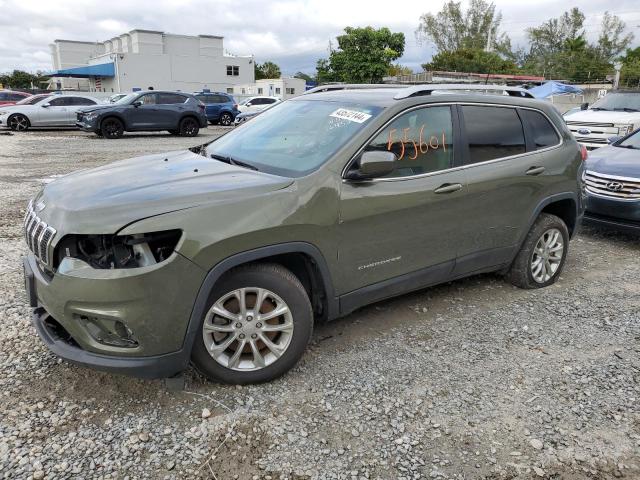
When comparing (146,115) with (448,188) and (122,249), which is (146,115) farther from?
(122,249)

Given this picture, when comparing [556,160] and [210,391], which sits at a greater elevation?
[556,160]

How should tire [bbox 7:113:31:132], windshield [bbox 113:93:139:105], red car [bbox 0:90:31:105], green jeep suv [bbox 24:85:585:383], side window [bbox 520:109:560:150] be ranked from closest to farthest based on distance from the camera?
green jeep suv [bbox 24:85:585:383] < side window [bbox 520:109:560:150] < windshield [bbox 113:93:139:105] < tire [bbox 7:113:31:132] < red car [bbox 0:90:31:105]

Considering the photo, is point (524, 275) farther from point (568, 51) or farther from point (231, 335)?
point (568, 51)

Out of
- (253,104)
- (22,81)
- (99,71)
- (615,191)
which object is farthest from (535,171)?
(22,81)

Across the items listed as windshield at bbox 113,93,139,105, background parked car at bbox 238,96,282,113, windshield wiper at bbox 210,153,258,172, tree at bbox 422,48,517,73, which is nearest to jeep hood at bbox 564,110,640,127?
windshield wiper at bbox 210,153,258,172

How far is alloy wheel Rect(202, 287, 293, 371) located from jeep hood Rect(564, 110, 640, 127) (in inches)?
427

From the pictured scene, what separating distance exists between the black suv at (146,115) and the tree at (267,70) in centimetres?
6809

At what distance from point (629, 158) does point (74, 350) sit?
6.71 meters

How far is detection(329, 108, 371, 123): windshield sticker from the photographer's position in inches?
141

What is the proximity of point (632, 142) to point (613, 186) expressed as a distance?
1.58 meters

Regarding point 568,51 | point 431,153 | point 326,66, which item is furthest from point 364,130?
point 568,51

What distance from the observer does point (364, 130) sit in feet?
11.4

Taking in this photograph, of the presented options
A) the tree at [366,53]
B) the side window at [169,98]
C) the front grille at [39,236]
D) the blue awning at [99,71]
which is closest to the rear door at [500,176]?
the front grille at [39,236]

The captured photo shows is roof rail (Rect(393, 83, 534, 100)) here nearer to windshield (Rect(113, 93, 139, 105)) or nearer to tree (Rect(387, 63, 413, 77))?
windshield (Rect(113, 93, 139, 105))
